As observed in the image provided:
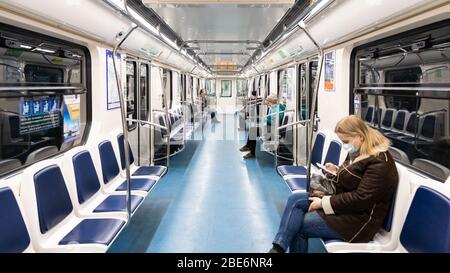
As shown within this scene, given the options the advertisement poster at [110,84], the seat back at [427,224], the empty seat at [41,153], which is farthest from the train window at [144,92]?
the seat back at [427,224]

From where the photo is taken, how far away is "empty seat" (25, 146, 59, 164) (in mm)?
3166

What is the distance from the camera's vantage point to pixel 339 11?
339cm

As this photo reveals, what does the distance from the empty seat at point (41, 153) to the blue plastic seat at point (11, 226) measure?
3.43 feet

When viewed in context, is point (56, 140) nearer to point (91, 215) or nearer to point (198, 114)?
point (91, 215)

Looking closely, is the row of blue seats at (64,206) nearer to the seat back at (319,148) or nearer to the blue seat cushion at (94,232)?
the blue seat cushion at (94,232)

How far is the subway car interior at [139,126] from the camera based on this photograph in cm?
239

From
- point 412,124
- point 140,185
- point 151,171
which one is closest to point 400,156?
point 412,124

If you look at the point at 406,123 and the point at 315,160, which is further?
the point at 315,160

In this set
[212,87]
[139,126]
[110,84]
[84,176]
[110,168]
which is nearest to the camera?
[84,176]

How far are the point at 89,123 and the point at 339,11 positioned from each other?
2961mm

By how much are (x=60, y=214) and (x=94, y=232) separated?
31 cm

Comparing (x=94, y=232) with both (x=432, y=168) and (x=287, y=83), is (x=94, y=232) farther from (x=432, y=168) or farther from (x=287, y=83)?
(x=287, y=83)

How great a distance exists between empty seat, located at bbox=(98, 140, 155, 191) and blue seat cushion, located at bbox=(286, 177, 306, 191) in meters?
1.54

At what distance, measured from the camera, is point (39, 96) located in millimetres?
3254
